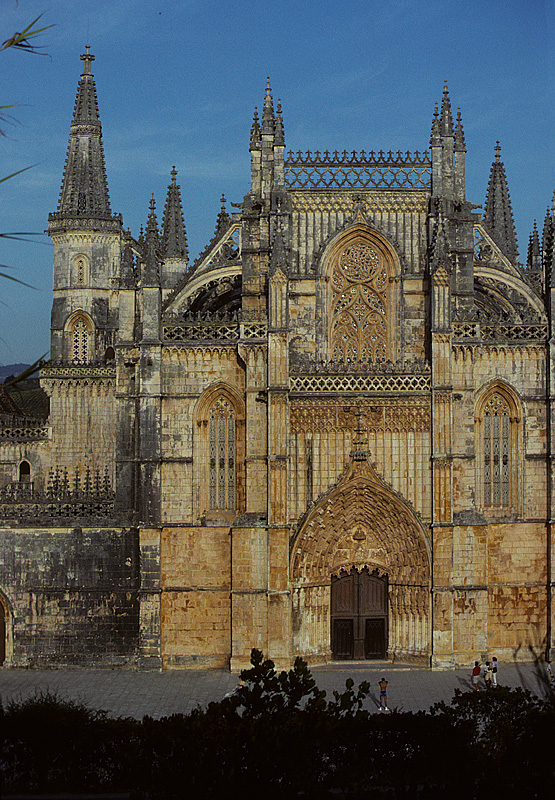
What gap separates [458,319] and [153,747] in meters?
20.4

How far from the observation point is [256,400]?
37625mm

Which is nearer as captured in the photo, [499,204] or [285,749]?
[285,749]

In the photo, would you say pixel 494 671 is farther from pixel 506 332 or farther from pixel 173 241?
pixel 173 241

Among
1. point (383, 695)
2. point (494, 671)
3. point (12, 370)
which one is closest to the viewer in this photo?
point (383, 695)

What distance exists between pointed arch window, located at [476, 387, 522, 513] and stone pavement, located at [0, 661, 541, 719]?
18.7 feet

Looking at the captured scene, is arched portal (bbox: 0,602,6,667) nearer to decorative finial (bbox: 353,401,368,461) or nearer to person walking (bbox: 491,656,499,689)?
decorative finial (bbox: 353,401,368,461)

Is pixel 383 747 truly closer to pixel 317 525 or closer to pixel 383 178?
pixel 317 525

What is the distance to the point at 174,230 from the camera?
167 feet

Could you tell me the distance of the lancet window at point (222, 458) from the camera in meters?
38.6

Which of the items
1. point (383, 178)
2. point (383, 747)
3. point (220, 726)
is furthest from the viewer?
point (383, 178)

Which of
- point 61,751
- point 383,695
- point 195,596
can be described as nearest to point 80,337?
point 195,596

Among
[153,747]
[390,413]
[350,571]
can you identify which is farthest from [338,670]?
[153,747]

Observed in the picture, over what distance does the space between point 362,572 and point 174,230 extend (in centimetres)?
1999

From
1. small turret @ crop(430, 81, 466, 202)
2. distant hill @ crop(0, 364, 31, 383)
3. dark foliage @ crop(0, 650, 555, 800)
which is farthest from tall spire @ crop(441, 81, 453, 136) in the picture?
distant hill @ crop(0, 364, 31, 383)
